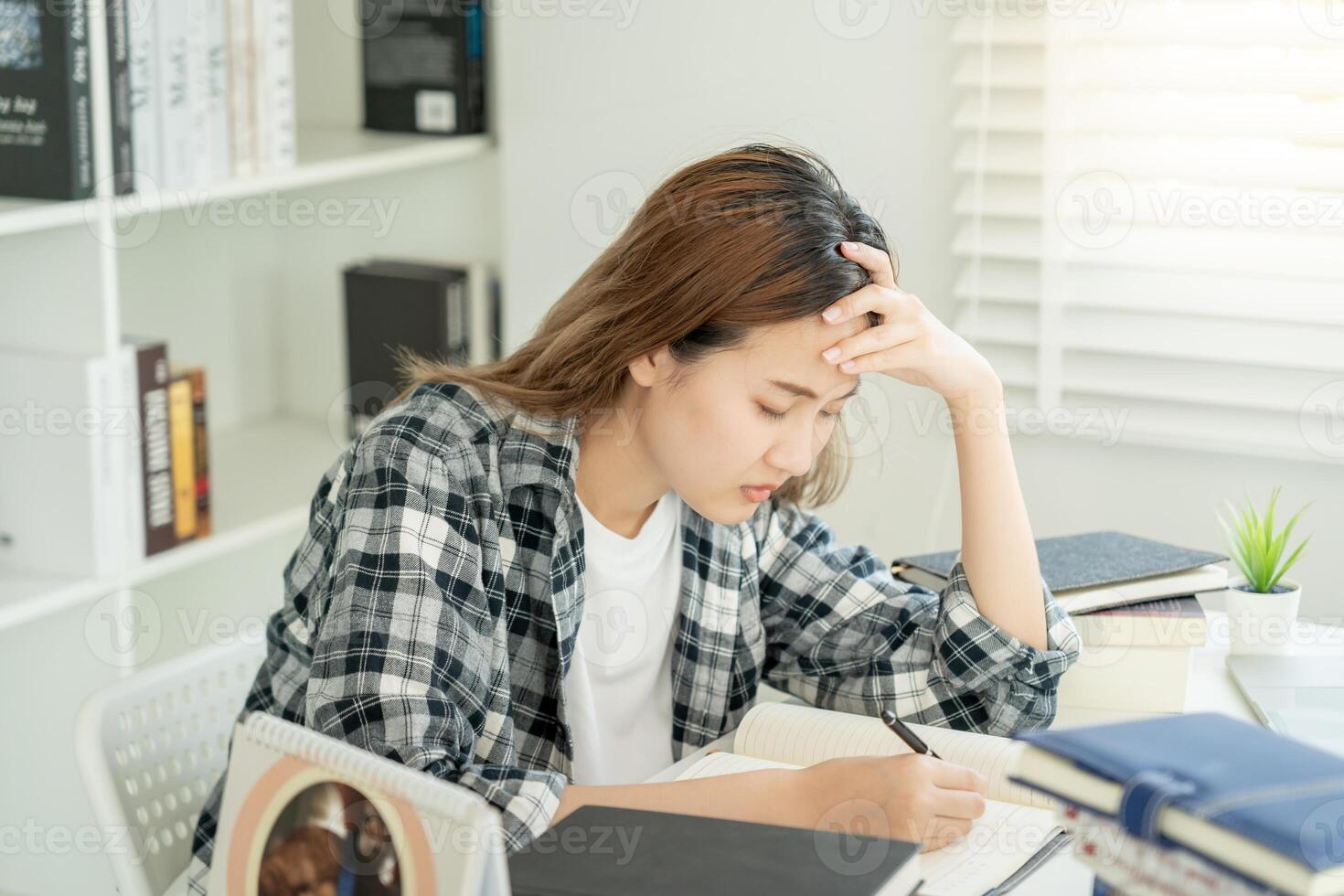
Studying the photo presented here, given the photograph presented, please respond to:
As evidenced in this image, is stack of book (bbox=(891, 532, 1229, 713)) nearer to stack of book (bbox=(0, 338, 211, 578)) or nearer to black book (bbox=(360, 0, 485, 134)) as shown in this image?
stack of book (bbox=(0, 338, 211, 578))

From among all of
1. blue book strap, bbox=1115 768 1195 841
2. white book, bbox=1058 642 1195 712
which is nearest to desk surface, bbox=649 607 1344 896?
white book, bbox=1058 642 1195 712

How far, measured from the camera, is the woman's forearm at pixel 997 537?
1268 mm

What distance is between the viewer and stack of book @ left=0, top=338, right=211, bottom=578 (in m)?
1.78

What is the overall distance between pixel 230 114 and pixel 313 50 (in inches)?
21.3

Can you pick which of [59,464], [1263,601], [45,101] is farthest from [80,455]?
[1263,601]

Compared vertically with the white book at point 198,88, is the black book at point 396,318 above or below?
below

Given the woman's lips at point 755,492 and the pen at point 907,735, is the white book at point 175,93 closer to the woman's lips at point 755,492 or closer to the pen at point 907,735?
the woman's lips at point 755,492

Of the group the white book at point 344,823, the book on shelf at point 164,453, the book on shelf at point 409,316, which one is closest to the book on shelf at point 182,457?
the book on shelf at point 164,453

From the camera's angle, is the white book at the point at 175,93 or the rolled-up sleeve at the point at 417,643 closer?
the rolled-up sleeve at the point at 417,643

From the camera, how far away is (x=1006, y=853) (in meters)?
0.97

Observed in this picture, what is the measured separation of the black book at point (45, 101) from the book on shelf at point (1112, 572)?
43.0 inches

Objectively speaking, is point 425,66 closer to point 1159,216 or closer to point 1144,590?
point 1159,216

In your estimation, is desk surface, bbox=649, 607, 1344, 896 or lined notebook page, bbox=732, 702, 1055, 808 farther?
lined notebook page, bbox=732, 702, 1055, 808

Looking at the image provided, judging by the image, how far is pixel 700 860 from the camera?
0.86 metres
